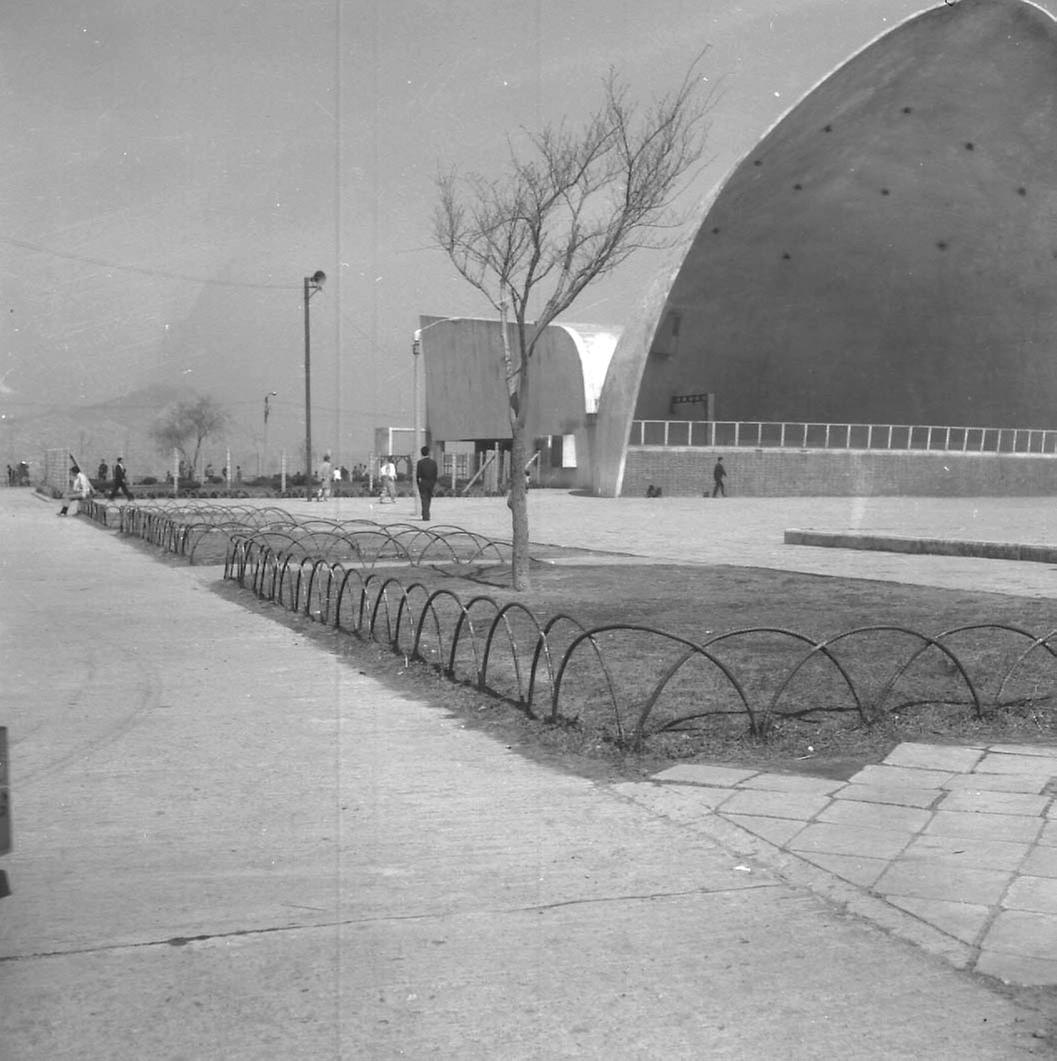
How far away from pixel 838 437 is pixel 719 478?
23.6 ft

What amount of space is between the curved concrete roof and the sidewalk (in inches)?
1532

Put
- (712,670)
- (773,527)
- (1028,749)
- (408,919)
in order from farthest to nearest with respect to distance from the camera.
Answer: (773,527), (712,670), (1028,749), (408,919)

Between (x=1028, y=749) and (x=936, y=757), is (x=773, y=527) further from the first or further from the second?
(x=936, y=757)

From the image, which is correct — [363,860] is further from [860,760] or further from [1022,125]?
[1022,125]

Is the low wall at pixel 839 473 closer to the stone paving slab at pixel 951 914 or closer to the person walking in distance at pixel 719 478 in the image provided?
the person walking in distance at pixel 719 478

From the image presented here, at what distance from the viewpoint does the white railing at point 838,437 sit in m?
46.4

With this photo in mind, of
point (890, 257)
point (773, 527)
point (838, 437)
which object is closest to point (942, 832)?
point (773, 527)

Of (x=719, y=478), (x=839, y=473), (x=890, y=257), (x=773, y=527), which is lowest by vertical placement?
(x=773, y=527)

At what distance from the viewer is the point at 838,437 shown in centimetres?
4956

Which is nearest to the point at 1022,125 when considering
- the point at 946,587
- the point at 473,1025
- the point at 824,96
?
the point at 824,96

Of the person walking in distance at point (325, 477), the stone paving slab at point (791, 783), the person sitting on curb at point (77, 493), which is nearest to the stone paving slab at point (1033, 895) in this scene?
the stone paving slab at point (791, 783)

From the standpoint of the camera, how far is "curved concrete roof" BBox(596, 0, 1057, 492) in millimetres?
43375

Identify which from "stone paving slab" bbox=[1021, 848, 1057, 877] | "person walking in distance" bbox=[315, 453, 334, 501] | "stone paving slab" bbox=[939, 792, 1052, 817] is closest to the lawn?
"stone paving slab" bbox=[939, 792, 1052, 817]

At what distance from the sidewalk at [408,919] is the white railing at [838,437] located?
39.6 metres
